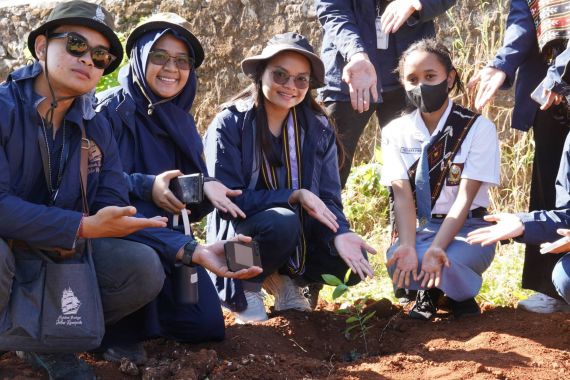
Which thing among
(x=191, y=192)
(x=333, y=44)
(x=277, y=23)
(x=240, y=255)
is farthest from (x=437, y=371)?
(x=277, y=23)

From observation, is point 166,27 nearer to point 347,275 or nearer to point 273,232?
point 273,232

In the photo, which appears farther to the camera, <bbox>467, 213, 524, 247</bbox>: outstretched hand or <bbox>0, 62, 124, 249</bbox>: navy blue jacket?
<bbox>467, 213, 524, 247</bbox>: outstretched hand

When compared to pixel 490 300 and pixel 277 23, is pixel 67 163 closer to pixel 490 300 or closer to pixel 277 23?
pixel 490 300

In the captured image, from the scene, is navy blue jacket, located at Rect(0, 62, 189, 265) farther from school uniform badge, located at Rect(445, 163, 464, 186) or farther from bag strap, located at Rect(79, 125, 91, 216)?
school uniform badge, located at Rect(445, 163, 464, 186)

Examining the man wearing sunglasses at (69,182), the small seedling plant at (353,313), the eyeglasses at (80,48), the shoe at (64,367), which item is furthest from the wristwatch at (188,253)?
the eyeglasses at (80,48)

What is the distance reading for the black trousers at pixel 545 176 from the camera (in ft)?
14.6

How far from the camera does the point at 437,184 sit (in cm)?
446

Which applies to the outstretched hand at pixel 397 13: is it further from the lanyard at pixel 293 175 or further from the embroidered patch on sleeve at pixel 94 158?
the embroidered patch on sleeve at pixel 94 158

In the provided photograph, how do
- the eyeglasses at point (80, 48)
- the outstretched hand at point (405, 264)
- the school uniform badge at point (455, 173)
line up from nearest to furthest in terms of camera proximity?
the eyeglasses at point (80, 48)
the outstretched hand at point (405, 264)
the school uniform badge at point (455, 173)

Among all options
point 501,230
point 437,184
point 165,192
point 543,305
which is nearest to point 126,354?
point 165,192

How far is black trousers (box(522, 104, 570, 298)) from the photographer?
4438 millimetres

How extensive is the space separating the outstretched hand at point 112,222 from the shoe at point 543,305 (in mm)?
2117

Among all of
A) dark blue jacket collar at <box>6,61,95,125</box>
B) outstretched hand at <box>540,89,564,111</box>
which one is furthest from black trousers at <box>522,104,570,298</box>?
dark blue jacket collar at <box>6,61,95,125</box>

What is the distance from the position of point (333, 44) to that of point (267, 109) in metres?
0.61
